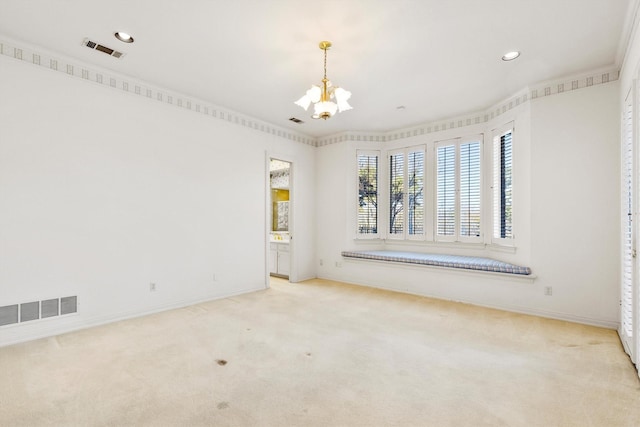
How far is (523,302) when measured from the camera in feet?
13.5

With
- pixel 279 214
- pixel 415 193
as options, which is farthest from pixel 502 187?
pixel 279 214

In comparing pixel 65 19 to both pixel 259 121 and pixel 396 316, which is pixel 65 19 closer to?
pixel 259 121

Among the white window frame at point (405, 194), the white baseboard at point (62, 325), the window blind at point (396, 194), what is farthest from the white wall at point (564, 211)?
the white baseboard at point (62, 325)

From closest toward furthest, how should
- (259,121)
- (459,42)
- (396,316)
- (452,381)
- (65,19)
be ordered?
(452,381) < (65,19) < (459,42) < (396,316) < (259,121)

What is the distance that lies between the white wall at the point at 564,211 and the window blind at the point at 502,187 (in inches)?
5.9

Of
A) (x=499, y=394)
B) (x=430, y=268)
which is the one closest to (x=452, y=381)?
(x=499, y=394)

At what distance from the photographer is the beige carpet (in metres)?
1.97

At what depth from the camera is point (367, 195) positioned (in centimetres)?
609

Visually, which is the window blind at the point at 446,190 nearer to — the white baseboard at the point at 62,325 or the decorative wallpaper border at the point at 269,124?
the decorative wallpaper border at the point at 269,124

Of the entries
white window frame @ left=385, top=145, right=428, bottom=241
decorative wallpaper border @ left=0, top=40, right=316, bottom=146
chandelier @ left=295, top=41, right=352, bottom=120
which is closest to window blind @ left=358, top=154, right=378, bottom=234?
white window frame @ left=385, top=145, right=428, bottom=241

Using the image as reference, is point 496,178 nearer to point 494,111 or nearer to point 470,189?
point 470,189

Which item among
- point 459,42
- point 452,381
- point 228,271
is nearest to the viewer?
point 452,381

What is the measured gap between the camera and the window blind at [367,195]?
609 centimetres

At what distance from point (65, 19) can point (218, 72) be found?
1.40m
